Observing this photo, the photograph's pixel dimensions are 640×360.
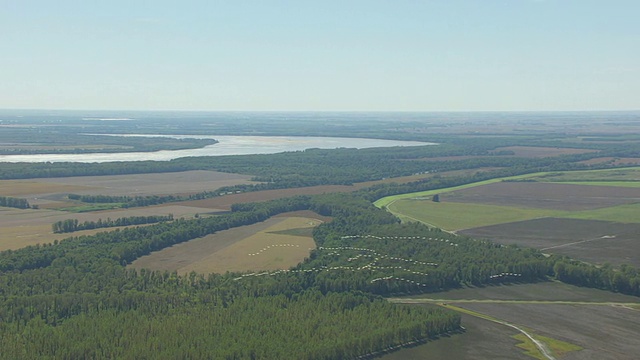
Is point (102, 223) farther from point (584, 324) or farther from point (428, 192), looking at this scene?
point (584, 324)

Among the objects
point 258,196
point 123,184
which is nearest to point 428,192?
point 258,196

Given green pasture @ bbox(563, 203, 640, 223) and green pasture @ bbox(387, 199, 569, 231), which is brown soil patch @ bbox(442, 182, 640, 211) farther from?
green pasture @ bbox(387, 199, 569, 231)

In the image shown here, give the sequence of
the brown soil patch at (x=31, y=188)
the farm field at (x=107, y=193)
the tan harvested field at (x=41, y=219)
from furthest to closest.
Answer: the brown soil patch at (x=31, y=188) < the farm field at (x=107, y=193) < the tan harvested field at (x=41, y=219)

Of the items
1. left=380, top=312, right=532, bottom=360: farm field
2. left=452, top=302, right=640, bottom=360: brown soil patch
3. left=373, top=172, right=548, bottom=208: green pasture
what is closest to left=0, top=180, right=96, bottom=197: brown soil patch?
left=373, top=172, right=548, bottom=208: green pasture

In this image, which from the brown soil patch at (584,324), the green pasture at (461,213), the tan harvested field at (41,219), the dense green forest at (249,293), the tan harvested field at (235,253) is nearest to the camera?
the dense green forest at (249,293)

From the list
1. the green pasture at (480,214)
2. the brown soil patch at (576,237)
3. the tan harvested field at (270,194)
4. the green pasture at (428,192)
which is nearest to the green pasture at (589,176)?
the green pasture at (428,192)

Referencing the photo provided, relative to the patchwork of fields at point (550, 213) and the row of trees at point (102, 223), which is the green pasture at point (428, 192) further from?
the row of trees at point (102, 223)

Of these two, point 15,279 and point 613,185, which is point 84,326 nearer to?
point 15,279
